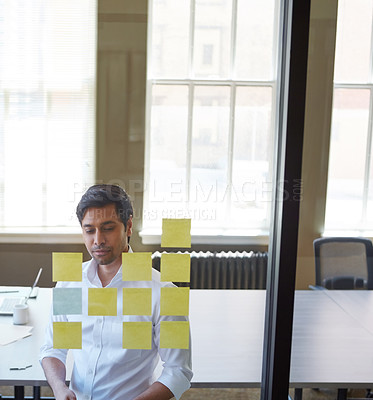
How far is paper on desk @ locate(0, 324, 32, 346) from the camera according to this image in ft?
5.99

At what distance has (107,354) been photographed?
69.9 inches

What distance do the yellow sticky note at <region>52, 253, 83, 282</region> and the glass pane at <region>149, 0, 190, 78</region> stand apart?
67cm

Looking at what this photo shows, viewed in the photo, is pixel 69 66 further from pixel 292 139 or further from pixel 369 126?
pixel 369 126

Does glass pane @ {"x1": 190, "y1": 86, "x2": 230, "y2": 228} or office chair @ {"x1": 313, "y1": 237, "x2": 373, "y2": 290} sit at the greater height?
glass pane @ {"x1": 190, "y1": 86, "x2": 230, "y2": 228}

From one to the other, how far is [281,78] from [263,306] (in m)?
0.85

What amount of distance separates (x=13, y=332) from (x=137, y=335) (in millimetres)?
447

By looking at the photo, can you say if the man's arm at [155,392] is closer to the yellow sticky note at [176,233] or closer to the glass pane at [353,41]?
the yellow sticky note at [176,233]

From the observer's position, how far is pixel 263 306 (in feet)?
6.47

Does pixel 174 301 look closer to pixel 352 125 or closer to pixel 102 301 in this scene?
pixel 102 301

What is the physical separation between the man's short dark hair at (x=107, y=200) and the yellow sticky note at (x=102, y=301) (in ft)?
0.77

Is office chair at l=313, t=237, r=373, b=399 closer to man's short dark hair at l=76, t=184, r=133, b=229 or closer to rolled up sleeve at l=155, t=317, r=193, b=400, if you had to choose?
rolled up sleeve at l=155, t=317, r=193, b=400

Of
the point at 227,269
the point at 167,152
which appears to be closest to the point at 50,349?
the point at 227,269

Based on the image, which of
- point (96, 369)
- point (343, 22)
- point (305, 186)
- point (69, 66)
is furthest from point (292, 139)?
point (96, 369)

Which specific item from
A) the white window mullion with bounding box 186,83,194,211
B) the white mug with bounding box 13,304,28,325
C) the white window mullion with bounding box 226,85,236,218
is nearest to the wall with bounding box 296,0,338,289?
Result: the white window mullion with bounding box 226,85,236,218
